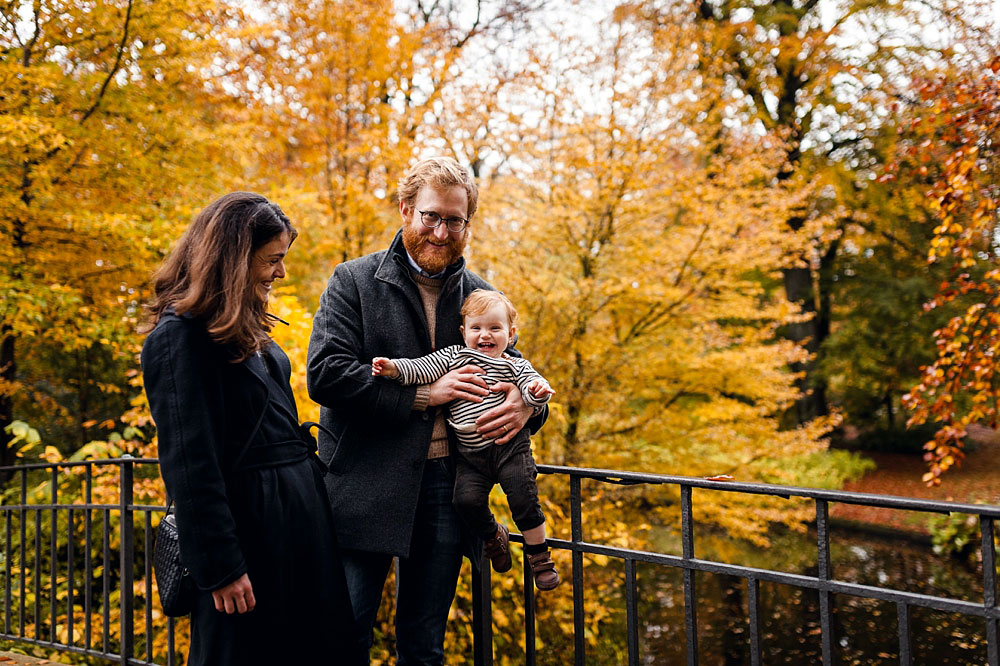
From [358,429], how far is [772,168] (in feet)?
22.2

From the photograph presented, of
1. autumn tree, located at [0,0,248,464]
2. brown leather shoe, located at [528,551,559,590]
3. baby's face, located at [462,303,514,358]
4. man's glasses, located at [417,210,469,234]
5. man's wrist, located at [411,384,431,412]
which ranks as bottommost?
brown leather shoe, located at [528,551,559,590]

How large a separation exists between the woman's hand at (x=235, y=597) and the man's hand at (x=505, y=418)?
66cm

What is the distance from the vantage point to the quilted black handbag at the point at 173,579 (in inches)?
64.7

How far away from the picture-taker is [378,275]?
2035 millimetres

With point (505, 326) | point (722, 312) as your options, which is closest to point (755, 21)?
point (722, 312)

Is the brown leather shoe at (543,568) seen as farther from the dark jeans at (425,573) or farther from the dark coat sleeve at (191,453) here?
the dark coat sleeve at (191,453)

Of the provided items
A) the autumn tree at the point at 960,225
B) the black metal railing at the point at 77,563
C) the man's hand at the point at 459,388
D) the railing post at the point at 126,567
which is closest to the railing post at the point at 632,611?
the man's hand at the point at 459,388

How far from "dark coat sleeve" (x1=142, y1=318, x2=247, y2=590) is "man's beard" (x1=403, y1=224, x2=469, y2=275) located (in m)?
0.66

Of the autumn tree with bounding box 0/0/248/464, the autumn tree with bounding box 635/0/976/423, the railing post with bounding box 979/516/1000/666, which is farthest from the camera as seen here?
the autumn tree with bounding box 635/0/976/423

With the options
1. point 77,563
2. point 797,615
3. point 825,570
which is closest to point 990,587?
point 825,570

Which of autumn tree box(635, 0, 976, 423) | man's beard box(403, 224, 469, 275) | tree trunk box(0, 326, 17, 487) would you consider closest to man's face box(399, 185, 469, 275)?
man's beard box(403, 224, 469, 275)

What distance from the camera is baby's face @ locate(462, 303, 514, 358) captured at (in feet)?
6.57

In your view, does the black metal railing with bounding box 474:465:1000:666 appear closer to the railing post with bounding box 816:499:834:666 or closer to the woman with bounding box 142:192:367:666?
the railing post with bounding box 816:499:834:666

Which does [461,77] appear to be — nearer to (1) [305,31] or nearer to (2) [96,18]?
(1) [305,31]
